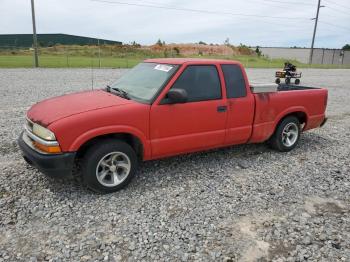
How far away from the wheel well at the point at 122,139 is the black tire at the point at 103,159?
3.1 inches

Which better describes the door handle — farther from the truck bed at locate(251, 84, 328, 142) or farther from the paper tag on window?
the paper tag on window

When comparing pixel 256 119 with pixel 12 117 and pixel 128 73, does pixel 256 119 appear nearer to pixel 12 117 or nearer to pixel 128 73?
pixel 128 73

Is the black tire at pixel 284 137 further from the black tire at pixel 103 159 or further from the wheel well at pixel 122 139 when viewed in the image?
the black tire at pixel 103 159

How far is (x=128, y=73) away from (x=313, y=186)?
342 cm

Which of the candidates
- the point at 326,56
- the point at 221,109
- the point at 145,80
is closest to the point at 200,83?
the point at 221,109

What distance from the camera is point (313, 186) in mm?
4918

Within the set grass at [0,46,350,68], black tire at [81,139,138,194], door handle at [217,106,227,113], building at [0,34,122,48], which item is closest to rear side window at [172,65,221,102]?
door handle at [217,106,227,113]

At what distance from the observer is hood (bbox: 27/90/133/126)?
4.12 meters

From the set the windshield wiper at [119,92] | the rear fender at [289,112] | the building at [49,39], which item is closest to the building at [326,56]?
the building at [49,39]

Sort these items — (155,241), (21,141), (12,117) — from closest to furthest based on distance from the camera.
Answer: (155,241) → (21,141) → (12,117)

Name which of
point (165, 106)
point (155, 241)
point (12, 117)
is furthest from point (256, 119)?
point (12, 117)

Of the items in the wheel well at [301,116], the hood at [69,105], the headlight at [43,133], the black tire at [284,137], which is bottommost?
the black tire at [284,137]

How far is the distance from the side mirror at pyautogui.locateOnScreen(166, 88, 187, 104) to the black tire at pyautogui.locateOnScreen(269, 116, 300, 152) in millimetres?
2475

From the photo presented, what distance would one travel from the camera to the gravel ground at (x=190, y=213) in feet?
10.9
